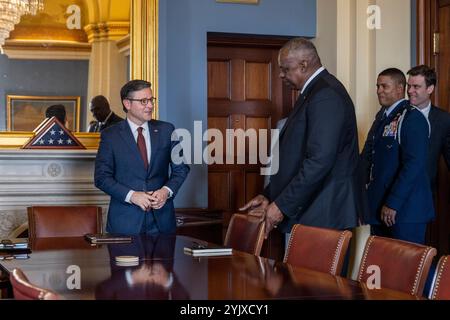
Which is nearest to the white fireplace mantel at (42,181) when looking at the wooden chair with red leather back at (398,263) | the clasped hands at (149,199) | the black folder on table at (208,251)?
the clasped hands at (149,199)

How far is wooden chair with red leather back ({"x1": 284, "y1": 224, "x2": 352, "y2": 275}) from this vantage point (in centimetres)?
307

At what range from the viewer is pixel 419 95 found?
16.6 feet

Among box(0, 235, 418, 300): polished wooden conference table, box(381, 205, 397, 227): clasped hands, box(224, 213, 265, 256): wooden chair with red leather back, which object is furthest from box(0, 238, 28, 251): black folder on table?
box(381, 205, 397, 227): clasped hands

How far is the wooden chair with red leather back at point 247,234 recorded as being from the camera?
3.73 m

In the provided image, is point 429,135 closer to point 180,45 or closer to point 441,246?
point 441,246

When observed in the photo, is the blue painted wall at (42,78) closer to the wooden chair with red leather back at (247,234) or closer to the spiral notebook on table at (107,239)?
the spiral notebook on table at (107,239)

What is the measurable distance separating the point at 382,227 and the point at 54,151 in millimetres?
2457

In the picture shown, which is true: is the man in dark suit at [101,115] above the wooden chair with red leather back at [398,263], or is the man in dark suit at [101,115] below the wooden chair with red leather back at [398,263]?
above

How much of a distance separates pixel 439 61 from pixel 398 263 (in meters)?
3.39

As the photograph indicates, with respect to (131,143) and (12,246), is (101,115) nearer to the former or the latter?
(131,143)

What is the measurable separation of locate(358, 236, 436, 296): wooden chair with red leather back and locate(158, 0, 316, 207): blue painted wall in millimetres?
3531

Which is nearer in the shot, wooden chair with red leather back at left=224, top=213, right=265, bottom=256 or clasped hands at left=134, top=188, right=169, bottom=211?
wooden chair with red leather back at left=224, top=213, right=265, bottom=256

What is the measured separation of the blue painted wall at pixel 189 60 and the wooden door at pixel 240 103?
11.9 inches

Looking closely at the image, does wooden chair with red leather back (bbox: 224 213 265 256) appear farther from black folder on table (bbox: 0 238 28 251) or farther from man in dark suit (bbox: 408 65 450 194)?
man in dark suit (bbox: 408 65 450 194)
